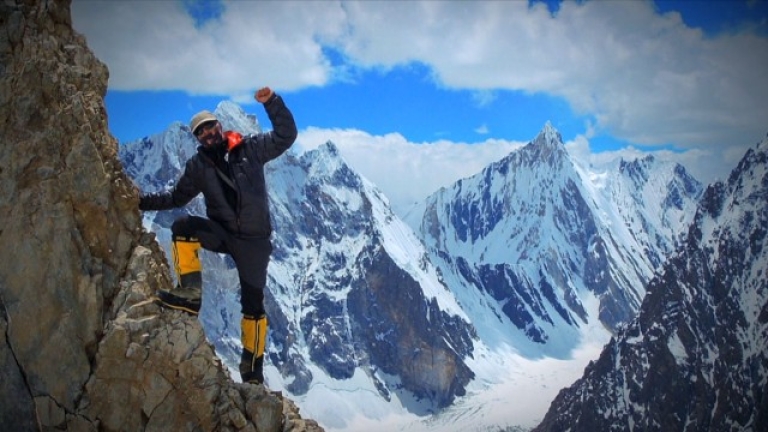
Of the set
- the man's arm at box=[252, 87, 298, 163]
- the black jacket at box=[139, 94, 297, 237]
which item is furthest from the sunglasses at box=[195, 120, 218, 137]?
the man's arm at box=[252, 87, 298, 163]

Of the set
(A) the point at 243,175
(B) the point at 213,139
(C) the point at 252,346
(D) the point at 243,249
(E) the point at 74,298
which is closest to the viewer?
(E) the point at 74,298

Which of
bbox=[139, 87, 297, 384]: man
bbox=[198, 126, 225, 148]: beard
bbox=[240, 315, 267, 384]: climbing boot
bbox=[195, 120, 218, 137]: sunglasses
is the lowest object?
bbox=[240, 315, 267, 384]: climbing boot

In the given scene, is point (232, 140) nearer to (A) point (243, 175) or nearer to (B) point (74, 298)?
(A) point (243, 175)

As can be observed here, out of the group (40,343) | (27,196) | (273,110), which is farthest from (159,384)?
(273,110)

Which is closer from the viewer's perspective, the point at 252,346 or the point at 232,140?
the point at 232,140

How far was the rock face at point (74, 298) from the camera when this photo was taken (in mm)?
13383

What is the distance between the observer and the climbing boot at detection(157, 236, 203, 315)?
553 inches

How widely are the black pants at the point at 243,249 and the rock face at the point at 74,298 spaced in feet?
3.67

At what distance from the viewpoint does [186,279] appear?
Result: 14.4m

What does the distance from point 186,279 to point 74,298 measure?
2113mm

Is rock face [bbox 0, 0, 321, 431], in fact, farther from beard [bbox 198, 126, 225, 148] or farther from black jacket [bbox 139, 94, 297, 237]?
beard [bbox 198, 126, 225, 148]

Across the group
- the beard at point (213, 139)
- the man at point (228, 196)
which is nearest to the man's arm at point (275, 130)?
the man at point (228, 196)

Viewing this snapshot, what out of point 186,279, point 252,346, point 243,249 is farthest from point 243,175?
point 252,346

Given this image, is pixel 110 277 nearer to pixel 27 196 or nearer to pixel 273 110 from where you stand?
pixel 27 196
